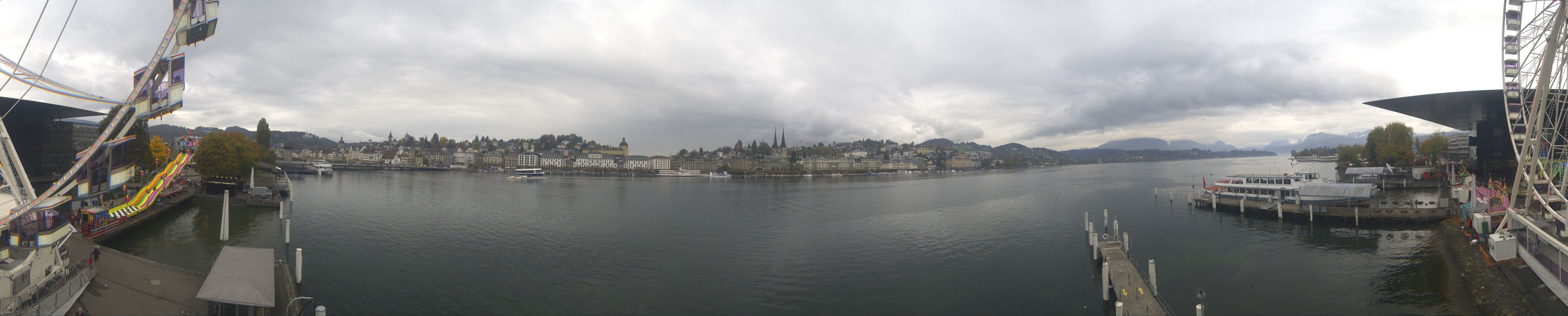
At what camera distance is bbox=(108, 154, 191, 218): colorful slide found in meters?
19.0

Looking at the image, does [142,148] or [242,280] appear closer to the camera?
[242,280]

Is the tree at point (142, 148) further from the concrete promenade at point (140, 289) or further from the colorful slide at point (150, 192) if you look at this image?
the concrete promenade at point (140, 289)

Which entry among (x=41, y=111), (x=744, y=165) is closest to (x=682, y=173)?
(x=744, y=165)

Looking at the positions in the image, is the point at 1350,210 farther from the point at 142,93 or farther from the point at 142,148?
the point at 142,148

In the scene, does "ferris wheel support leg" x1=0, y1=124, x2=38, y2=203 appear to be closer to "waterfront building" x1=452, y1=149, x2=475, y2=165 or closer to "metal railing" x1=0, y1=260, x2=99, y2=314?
"metal railing" x1=0, y1=260, x2=99, y2=314

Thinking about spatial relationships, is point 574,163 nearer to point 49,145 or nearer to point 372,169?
point 372,169

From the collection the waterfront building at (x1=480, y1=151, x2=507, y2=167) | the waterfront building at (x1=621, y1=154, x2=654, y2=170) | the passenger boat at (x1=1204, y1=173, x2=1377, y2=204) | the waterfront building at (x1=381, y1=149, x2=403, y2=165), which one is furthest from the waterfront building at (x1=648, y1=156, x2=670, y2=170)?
the passenger boat at (x1=1204, y1=173, x2=1377, y2=204)

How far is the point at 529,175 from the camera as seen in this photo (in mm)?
79625

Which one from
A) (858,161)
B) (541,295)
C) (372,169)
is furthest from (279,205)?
(858,161)

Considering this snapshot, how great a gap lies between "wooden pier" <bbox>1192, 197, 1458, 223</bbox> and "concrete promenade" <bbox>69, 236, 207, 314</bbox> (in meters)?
37.0

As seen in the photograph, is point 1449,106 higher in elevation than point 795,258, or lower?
higher

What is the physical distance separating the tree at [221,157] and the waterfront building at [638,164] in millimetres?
78304

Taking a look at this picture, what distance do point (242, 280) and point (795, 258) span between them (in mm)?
13456

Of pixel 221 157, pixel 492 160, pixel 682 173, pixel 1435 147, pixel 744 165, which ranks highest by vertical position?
pixel 492 160
